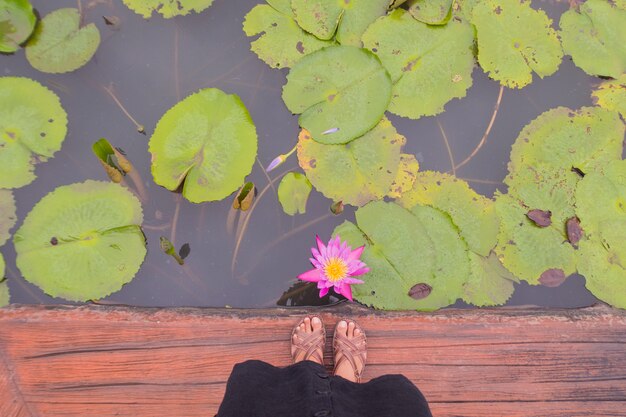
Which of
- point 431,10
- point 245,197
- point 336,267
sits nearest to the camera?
point 336,267

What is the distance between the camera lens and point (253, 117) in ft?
5.69

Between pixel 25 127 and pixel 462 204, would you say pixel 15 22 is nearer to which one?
pixel 25 127

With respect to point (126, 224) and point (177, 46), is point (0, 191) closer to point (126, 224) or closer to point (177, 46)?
point (126, 224)

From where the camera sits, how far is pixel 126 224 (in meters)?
1.58

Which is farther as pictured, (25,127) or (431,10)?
(431,10)

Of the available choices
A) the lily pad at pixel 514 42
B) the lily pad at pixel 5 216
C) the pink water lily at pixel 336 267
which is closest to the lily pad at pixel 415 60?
the lily pad at pixel 514 42

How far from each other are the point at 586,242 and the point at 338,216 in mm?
968

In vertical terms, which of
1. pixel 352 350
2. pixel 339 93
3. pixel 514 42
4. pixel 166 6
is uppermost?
pixel 166 6

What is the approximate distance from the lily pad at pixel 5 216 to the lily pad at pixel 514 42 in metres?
1.93

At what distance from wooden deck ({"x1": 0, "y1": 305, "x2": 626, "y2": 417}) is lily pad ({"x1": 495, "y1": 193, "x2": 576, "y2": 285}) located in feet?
0.59

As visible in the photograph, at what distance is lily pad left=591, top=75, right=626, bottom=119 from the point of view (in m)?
1.77

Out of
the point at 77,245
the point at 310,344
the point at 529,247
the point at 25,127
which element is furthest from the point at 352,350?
the point at 25,127

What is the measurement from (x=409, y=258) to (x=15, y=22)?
1.79 meters

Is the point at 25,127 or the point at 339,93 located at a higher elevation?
the point at 339,93
